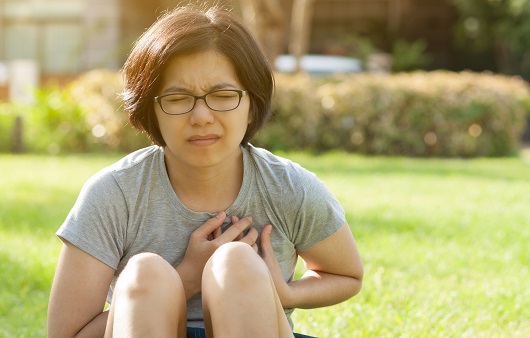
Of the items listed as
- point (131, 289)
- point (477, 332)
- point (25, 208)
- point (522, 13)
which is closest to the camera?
point (131, 289)

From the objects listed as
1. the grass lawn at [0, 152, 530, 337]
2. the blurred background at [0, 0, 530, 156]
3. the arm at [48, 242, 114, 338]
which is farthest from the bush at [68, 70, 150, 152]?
the arm at [48, 242, 114, 338]

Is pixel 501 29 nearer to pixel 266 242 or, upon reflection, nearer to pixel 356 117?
pixel 356 117

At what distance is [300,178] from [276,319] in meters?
0.49

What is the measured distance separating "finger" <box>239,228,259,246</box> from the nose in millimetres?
332

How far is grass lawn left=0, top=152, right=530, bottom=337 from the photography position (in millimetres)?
3912

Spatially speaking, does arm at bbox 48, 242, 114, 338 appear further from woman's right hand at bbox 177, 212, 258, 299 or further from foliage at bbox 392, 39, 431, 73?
foliage at bbox 392, 39, 431, 73

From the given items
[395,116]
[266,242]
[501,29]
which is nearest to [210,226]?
[266,242]

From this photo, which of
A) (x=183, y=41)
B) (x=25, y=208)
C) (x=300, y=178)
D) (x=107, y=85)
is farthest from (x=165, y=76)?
(x=107, y=85)

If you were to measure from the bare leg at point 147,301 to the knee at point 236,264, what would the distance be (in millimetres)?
105

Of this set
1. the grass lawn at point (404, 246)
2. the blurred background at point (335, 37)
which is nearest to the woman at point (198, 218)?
the grass lawn at point (404, 246)

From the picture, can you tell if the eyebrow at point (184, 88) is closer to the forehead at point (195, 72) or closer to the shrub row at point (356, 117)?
the forehead at point (195, 72)

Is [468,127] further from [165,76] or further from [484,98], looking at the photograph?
[165,76]

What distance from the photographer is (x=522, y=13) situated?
18219 millimetres

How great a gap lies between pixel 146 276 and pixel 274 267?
0.43 metres
